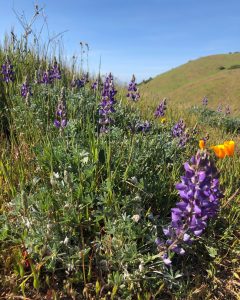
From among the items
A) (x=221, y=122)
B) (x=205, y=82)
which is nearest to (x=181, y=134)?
(x=221, y=122)

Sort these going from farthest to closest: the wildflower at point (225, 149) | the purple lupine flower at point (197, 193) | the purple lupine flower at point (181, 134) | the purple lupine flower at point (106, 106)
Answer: the purple lupine flower at point (181, 134) → the purple lupine flower at point (106, 106) → the wildflower at point (225, 149) → the purple lupine flower at point (197, 193)

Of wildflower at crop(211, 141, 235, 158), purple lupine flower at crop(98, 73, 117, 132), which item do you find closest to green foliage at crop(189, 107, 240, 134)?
purple lupine flower at crop(98, 73, 117, 132)

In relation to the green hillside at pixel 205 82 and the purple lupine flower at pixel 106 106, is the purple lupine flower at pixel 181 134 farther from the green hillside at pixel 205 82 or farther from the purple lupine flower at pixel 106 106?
the green hillside at pixel 205 82

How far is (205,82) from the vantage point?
36000mm

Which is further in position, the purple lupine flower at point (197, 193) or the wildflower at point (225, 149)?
the wildflower at point (225, 149)

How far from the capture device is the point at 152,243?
8.86 feet

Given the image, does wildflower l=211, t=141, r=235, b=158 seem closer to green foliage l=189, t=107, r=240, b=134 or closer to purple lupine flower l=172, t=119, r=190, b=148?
purple lupine flower l=172, t=119, r=190, b=148

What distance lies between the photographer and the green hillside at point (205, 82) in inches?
1191

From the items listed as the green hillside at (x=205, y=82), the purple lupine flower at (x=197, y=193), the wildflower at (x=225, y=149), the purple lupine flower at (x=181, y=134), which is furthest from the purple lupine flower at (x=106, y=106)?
the green hillside at (x=205, y=82)

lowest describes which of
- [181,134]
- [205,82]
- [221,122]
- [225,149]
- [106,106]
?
[221,122]

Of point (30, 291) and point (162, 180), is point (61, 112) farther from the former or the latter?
point (30, 291)

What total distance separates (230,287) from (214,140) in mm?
3576

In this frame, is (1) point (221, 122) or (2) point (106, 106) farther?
(1) point (221, 122)

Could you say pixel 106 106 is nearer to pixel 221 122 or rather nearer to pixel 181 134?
pixel 181 134
